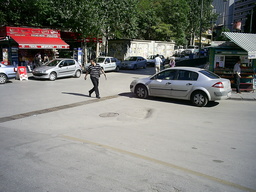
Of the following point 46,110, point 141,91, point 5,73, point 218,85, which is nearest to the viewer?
point 46,110

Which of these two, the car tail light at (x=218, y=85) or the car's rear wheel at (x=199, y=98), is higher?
the car tail light at (x=218, y=85)

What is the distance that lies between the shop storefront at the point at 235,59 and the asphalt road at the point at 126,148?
4.03 m

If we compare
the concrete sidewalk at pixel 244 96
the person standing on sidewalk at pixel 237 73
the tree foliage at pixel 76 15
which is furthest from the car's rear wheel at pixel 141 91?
the tree foliage at pixel 76 15

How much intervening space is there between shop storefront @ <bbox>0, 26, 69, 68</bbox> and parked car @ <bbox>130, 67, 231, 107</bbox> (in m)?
14.5

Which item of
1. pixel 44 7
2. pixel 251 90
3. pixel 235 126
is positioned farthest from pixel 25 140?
pixel 44 7

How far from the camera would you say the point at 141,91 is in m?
12.0

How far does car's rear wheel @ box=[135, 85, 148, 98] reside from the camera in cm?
1184

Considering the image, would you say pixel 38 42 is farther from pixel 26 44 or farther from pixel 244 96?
pixel 244 96

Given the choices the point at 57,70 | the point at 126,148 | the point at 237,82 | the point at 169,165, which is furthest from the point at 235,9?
the point at 169,165

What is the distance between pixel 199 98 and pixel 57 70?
11.5 metres

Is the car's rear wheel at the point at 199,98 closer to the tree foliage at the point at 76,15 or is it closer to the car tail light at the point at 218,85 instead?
the car tail light at the point at 218,85

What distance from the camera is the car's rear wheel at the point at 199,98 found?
1028 centimetres

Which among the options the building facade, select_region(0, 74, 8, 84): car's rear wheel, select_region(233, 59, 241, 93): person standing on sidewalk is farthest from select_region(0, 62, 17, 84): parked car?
the building facade

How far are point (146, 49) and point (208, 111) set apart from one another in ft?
97.1
